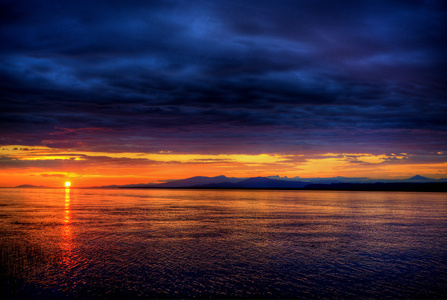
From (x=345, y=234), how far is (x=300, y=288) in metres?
18.5

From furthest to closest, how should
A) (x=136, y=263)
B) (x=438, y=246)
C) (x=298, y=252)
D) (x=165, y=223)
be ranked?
(x=165, y=223) → (x=438, y=246) → (x=298, y=252) → (x=136, y=263)

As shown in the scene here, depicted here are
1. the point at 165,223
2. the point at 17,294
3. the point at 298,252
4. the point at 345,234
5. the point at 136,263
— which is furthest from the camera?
the point at 165,223

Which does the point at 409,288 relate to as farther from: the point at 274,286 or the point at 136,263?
the point at 136,263

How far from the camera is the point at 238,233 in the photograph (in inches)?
1308

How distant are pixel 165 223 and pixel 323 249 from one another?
21724 millimetres

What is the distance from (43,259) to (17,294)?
23.5 feet

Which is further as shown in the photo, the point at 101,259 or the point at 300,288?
the point at 101,259

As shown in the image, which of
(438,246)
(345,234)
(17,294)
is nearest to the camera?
(17,294)

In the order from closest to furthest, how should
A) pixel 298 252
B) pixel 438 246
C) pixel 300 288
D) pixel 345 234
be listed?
pixel 300 288, pixel 298 252, pixel 438 246, pixel 345 234

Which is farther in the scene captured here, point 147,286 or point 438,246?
point 438,246

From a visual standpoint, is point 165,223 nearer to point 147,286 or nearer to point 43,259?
point 43,259

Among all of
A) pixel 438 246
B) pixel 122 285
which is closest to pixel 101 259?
pixel 122 285

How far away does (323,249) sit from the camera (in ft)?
84.1

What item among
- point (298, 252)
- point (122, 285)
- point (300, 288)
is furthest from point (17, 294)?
point (298, 252)
